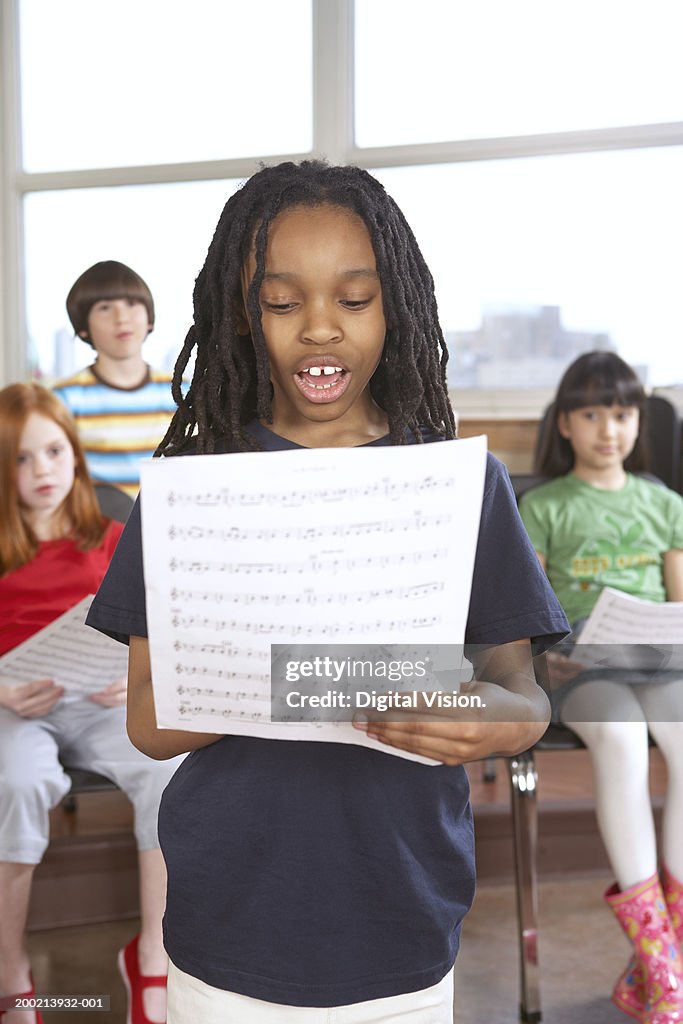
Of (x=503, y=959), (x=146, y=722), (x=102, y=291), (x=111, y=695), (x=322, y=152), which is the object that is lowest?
(x=503, y=959)

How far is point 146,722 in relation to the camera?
29.6 inches

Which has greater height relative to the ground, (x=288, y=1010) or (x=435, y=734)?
(x=435, y=734)

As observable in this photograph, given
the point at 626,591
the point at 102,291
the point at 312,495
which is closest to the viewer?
the point at 312,495

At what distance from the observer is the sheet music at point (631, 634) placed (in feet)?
4.74

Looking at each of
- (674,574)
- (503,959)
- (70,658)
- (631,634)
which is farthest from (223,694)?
(674,574)

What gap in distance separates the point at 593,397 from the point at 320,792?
136 cm

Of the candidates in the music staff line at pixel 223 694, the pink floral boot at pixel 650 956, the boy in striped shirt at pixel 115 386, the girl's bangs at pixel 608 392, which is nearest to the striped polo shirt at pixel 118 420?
the boy in striped shirt at pixel 115 386

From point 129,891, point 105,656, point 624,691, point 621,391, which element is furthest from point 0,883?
point 621,391

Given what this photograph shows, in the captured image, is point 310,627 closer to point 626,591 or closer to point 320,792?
point 320,792

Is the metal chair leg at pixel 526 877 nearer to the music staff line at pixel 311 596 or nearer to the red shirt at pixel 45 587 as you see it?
the red shirt at pixel 45 587

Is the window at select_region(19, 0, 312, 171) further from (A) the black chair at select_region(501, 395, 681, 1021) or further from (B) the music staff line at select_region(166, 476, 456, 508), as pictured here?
(B) the music staff line at select_region(166, 476, 456, 508)

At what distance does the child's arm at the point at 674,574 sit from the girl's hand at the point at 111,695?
3.16ft

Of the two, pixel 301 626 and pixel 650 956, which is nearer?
pixel 301 626

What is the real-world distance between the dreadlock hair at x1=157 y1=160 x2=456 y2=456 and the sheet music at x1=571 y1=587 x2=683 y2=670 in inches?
25.2
